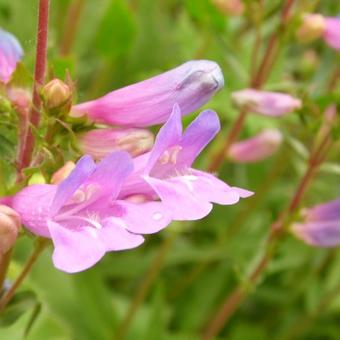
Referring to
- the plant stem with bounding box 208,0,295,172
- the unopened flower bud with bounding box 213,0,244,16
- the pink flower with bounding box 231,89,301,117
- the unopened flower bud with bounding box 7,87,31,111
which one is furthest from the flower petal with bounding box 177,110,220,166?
the unopened flower bud with bounding box 213,0,244,16

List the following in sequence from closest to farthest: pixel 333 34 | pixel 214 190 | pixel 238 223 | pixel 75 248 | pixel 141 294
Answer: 1. pixel 75 248
2. pixel 214 190
3. pixel 333 34
4. pixel 141 294
5. pixel 238 223

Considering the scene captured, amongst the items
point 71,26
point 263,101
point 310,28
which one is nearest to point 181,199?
point 263,101

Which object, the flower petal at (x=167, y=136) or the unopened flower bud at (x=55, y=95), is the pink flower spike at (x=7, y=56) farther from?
the flower petal at (x=167, y=136)

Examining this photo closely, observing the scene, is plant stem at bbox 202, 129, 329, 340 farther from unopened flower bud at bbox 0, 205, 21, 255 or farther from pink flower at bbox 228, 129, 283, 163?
unopened flower bud at bbox 0, 205, 21, 255

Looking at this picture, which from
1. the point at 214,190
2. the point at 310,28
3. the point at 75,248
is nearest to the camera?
the point at 75,248

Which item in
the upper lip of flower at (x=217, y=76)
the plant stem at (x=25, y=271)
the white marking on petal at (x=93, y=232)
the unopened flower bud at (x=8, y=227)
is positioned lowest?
the plant stem at (x=25, y=271)

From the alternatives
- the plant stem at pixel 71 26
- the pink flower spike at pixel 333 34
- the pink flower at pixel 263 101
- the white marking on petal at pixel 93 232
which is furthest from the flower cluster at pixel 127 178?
the plant stem at pixel 71 26

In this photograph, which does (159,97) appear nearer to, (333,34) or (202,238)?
(333,34)
